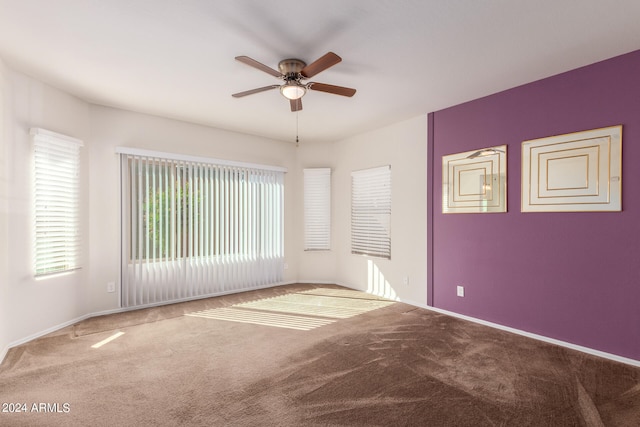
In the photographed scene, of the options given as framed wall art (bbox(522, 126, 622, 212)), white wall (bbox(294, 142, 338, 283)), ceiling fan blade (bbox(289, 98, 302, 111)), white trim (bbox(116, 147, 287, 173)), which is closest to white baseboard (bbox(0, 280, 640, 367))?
framed wall art (bbox(522, 126, 622, 212))

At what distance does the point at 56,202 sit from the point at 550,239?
539cm

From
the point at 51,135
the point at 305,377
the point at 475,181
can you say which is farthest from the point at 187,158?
the point at 475,181

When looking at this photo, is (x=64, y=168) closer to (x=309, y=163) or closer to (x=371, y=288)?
(x=309, y=163)

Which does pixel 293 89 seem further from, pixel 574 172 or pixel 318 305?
pixel 318 305

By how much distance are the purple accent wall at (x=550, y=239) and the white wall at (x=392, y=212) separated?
1.03ft

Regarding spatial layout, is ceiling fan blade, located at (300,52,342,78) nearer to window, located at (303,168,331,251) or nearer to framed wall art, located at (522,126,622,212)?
framed wall art, located at (522,126,622,212)

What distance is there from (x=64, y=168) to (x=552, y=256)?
5472mm

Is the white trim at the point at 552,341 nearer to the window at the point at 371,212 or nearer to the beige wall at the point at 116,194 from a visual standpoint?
the beige wall at the point at 116,194

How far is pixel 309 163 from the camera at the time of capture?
19.9 ft

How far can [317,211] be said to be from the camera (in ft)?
19.7

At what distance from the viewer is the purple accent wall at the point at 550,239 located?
279 centimetres

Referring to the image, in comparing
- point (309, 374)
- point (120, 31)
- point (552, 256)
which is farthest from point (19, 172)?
point (552, 256)

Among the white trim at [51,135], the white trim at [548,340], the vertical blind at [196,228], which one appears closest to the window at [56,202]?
the white trim at [51,135]

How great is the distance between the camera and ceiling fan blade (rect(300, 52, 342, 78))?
2.32 metres
